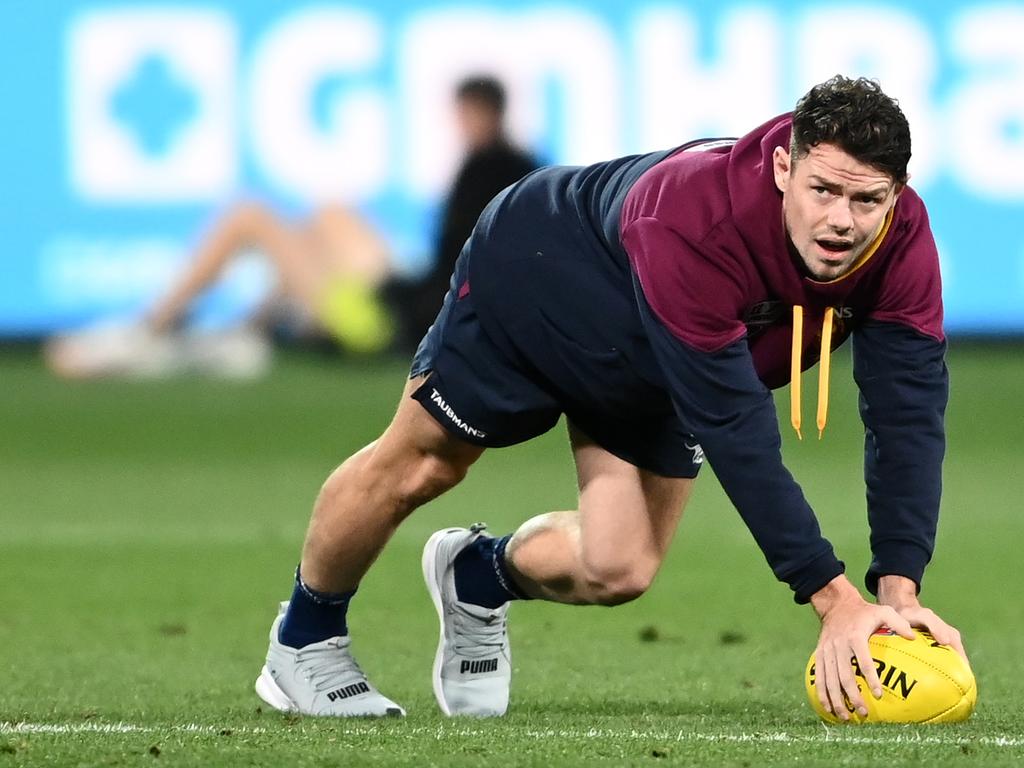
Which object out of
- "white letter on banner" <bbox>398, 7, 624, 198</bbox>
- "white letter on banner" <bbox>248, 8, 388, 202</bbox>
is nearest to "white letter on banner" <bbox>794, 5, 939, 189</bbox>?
"white letter on banner" <bbox>398, 7, 624, 198</bbox>

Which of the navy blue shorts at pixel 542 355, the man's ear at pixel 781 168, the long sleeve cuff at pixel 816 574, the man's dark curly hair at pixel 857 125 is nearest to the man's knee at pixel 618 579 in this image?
the navy blue shorts at pixel 542 355

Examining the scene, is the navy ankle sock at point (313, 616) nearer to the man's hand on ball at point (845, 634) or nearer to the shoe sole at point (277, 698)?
the shoe sole at point (277, 698)

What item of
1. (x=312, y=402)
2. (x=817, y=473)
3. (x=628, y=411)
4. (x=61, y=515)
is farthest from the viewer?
(x=312, y=402)

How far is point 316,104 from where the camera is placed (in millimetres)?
14539

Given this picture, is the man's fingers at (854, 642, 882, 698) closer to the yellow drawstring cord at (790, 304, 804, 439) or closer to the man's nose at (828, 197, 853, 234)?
the yellow drawstring cord at (790, 304, 804, 439)

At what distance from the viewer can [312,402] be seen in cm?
1400

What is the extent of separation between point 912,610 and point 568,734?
786 mm

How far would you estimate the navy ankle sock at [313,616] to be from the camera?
504cm

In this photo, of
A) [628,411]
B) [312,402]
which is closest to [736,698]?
[628,411]

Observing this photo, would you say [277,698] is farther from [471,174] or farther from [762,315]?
[471,174]

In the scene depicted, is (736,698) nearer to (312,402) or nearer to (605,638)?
(605,638)

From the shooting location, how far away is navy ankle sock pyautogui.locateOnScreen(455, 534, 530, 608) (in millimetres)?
5145

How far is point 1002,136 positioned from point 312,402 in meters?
5.27

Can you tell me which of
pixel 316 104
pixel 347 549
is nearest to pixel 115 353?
pixel 316 104
